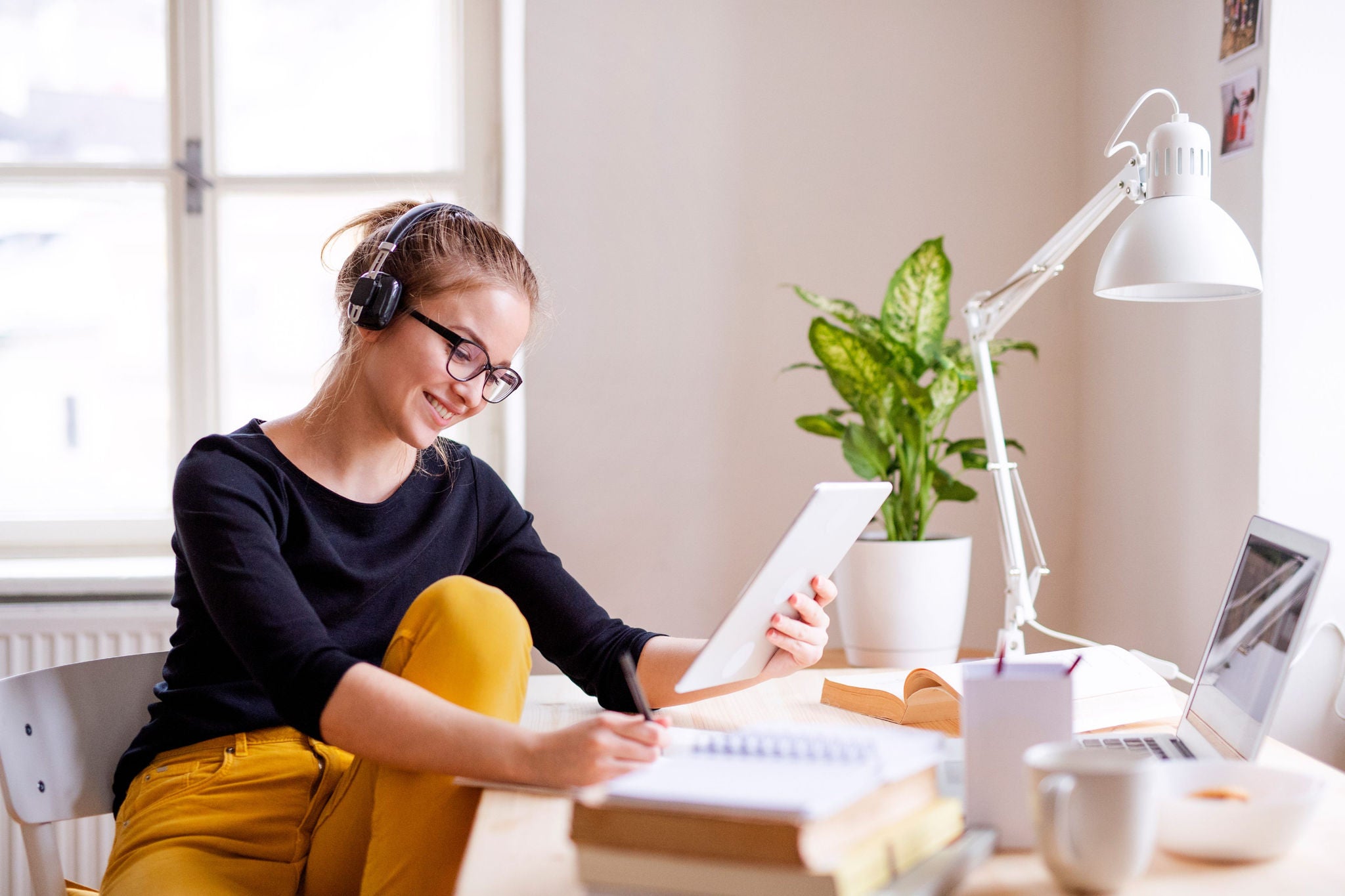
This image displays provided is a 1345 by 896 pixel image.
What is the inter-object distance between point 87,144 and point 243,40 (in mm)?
374

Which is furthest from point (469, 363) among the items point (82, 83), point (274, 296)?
point (82, 83)

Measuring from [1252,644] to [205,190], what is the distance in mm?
1976

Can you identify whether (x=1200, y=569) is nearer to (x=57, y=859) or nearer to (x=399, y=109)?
(x=57, y=859)

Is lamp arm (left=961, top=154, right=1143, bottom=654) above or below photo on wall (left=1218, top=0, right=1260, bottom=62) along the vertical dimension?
below

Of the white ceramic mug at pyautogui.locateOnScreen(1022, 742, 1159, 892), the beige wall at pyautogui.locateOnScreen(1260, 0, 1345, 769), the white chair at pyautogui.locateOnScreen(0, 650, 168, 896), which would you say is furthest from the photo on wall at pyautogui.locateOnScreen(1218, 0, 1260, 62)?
the white chair at pyautogui.locateOnScreen(0, 650, 168, 896)

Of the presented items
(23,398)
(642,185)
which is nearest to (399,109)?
(642,185)

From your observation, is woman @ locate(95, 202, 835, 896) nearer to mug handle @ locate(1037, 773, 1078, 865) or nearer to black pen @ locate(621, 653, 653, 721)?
black pen @ locate(621, 653, 653, 721)

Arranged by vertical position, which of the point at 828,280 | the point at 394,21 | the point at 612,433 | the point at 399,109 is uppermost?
the point at 394,21

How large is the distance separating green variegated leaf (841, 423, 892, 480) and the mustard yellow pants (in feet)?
2.40

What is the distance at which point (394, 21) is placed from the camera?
6.98 ft

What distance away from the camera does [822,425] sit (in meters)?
1.64

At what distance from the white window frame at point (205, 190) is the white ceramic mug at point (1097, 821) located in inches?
63.2

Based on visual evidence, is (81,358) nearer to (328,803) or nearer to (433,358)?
(433,358)

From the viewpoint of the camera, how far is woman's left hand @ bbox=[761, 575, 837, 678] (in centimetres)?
105
